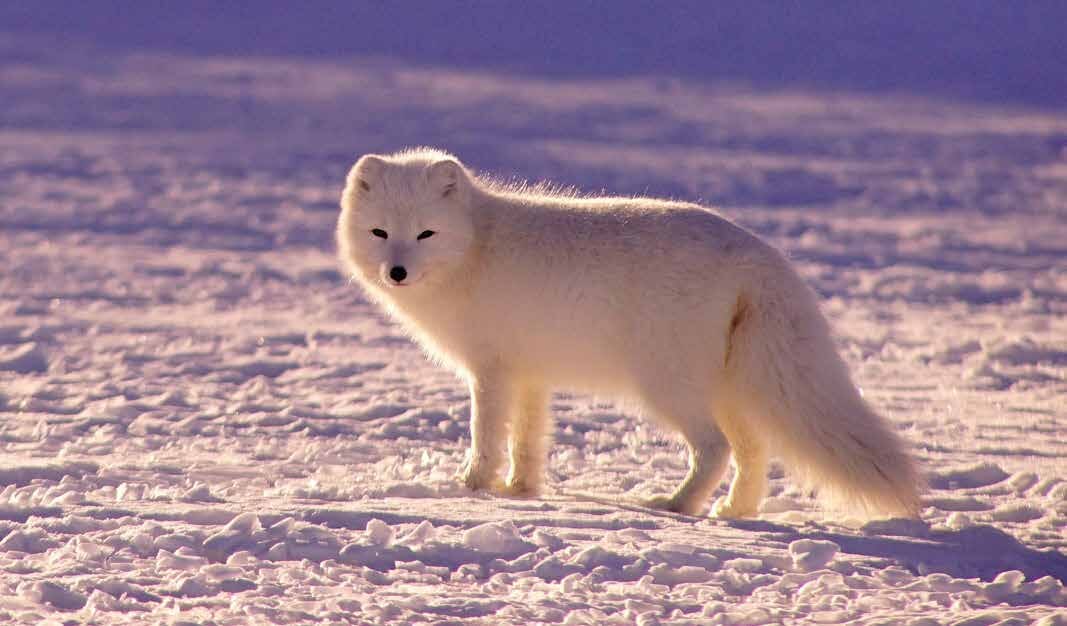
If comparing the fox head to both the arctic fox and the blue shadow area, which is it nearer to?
the arctic fox

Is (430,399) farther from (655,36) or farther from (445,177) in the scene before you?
(655,36)

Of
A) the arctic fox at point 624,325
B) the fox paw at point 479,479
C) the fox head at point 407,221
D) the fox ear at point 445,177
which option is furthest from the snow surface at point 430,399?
the fox ear at point 445,177

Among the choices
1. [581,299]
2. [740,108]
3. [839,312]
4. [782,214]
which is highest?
[740,108]

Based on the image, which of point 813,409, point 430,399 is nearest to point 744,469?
point 813,409

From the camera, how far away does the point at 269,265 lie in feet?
31.2

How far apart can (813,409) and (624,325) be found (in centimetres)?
62

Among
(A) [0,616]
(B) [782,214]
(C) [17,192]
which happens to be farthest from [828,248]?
(A) [0,616]

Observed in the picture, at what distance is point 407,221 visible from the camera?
15.7 ft

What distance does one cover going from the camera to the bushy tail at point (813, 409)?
14.4 feet

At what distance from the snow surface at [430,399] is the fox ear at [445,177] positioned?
96 centimetres

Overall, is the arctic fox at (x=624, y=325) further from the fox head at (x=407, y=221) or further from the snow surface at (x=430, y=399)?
the snow surface at (x=430, y=399)

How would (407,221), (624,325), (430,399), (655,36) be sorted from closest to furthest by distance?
1. (624,325)
2. (407,221)
3. (430,399)
4. (655,36)

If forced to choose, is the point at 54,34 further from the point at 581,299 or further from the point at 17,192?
the point at 581,299

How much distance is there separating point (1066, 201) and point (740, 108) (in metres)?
6.05
